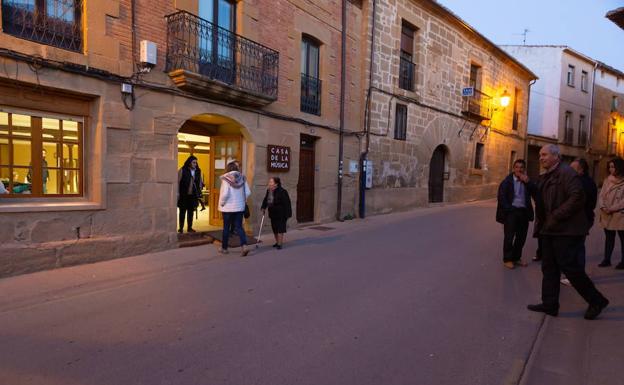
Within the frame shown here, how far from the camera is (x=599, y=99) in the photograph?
28.4m

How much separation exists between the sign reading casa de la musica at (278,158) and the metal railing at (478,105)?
34.2 ft

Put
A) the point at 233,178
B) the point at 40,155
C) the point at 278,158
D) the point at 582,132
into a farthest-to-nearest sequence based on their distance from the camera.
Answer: the point at 582,132 → the point at 278,158 → the point at 233,178 → the point at 40,155

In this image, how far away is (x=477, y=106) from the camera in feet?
59.1

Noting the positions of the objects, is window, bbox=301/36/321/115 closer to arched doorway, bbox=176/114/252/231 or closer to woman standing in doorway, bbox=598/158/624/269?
arched doorway, bbox=176/114/252/231

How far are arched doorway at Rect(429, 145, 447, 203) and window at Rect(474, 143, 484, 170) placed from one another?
303cm

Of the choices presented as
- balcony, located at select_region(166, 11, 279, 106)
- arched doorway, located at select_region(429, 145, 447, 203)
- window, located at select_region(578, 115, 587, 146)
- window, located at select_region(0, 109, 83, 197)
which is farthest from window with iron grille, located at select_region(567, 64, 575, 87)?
window, located at select_region(0, 109, 83, 197)

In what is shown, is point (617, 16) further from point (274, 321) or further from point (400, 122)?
point (400, 122)

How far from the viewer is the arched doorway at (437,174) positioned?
54.3 feet

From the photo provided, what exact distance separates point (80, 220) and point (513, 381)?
19.3 feet

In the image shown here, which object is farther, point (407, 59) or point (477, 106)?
point (477, 106)

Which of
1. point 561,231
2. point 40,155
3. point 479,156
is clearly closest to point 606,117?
point 479,156

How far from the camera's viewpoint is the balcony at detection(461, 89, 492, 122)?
17383mm

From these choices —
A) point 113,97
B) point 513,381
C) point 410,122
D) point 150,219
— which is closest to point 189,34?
point 113,97

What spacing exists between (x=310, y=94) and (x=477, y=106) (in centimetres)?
1028
